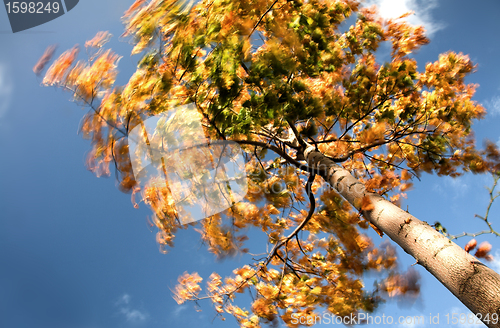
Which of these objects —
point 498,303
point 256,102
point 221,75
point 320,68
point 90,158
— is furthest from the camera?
point 320,68

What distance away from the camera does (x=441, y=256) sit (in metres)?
1.17

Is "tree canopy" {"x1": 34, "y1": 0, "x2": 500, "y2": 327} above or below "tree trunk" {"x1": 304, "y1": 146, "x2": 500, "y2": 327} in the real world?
above

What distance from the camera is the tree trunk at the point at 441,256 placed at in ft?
3.30

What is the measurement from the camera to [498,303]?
0.95 m

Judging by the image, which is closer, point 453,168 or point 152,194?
point 152,194

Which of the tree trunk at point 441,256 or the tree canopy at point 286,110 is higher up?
the tree canopy at point 286,110

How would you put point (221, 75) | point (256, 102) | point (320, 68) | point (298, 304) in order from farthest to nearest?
point (298, 304) < point (320, 68) < point (256, 102) < point (221, 75)

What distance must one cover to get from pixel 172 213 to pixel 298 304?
4.82 ft

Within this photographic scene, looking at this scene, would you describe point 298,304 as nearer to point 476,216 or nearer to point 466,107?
point 476,216

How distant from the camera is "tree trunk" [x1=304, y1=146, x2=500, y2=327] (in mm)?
1006

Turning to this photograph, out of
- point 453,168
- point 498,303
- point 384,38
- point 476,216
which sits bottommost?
point 498,303

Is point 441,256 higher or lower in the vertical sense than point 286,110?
lower

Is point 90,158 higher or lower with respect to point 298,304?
higher

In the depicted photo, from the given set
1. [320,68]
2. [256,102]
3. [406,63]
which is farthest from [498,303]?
[406,63]
